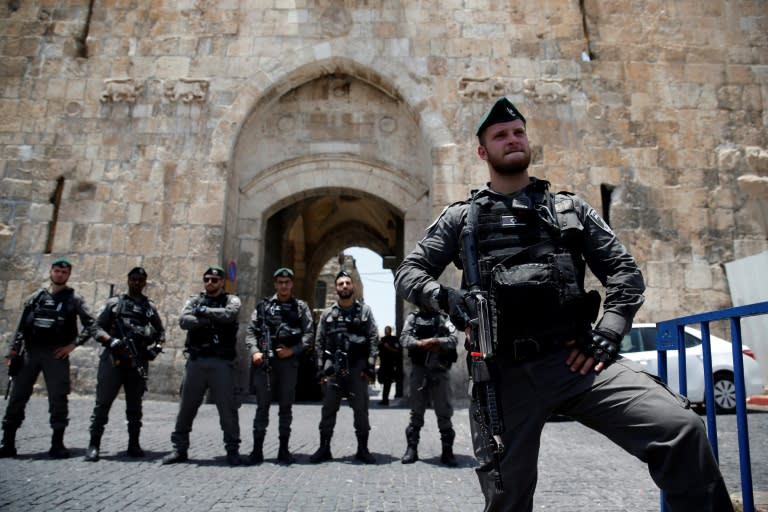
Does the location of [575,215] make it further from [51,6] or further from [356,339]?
[51,6]

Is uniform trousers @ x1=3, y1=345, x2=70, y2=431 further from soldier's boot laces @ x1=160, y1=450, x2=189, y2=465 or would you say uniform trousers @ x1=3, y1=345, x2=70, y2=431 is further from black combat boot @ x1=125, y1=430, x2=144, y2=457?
soldier's boot laces @ x1=160, y1=450, x2=189, y2=465

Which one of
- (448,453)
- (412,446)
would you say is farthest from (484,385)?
(412,446)

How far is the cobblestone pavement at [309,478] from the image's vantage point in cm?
346

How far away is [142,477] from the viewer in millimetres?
4129

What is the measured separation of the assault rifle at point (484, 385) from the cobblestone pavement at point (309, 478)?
5.56 feet

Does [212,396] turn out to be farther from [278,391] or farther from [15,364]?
[15,364]

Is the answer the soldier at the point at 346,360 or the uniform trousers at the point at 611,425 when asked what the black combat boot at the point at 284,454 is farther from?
the uniform trousers at the point at 611,425

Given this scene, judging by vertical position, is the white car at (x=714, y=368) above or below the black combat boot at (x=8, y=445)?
above

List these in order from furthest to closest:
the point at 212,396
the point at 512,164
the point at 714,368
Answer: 1. the point at 714,368
2. the point at 212,396
3. the point at 512,164

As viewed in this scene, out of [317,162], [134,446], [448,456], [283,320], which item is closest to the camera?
[448,456]

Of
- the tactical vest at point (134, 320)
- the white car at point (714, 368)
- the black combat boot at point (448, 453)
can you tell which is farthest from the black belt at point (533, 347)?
the white car at point (714, 368)

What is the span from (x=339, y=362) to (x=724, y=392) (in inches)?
227

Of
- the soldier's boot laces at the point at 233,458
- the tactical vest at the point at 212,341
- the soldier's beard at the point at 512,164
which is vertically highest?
the soldier's beard at the point at 512,164

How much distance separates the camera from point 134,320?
215 inches
